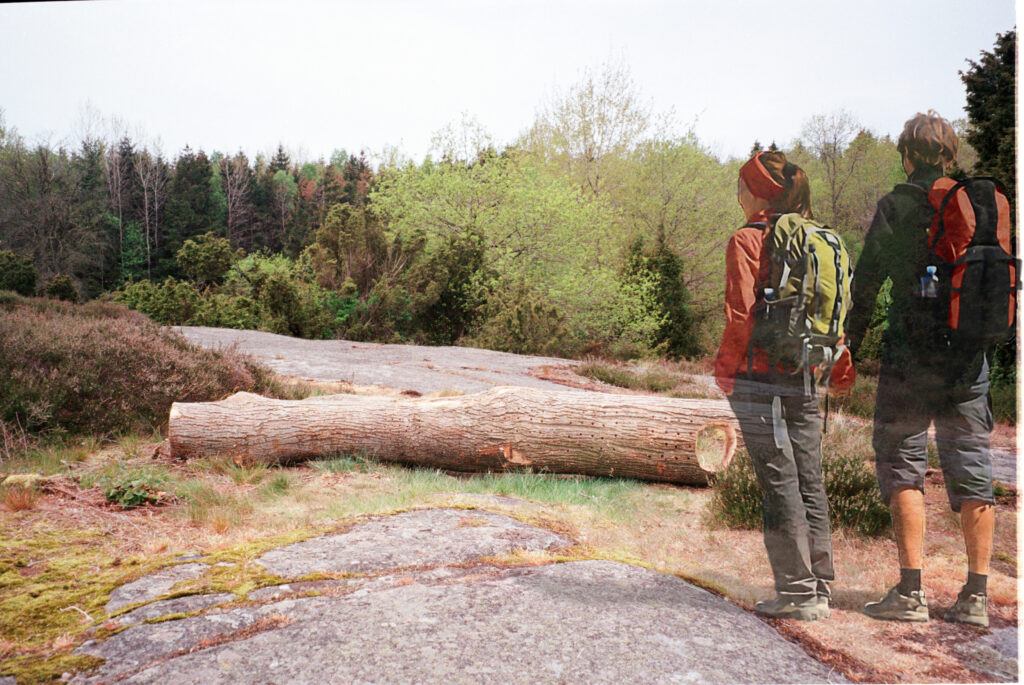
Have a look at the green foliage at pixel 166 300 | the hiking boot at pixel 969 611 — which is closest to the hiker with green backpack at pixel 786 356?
the hiking boot at pixel 969 611

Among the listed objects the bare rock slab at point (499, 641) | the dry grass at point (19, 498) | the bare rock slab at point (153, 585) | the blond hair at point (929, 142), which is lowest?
the bare rock slab at point (499, 641)

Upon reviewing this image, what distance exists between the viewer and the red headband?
2566 mm

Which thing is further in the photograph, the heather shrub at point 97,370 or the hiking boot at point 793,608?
the heather shrub at point 97,370

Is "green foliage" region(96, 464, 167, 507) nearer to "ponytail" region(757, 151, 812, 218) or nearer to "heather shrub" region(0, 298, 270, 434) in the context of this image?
"heather shrub" region(0, 298, 270, 434)

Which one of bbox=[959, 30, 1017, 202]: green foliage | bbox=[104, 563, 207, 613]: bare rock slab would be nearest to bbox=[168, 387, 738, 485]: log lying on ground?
bbox=[959, 30, 1017, 202]: green foliage

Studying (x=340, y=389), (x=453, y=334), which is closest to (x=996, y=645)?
(x=453, y=334)

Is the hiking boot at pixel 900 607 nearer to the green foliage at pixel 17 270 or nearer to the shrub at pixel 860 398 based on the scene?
the shrub at pixel 860 398

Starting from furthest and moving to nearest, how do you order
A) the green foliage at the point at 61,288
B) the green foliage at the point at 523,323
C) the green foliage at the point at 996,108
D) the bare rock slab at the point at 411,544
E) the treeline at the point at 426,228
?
1. the green foliage at the point at 523,323
2. the green foliage at the point at 61,288
3. the treeline at the point at 426,228
4. the bare rock slab at the point at 411,544
5. the green foliage at the point at 996,108

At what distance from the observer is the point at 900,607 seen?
2578mm

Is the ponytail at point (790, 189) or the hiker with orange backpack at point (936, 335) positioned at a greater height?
the ponytail at point (790, 189)

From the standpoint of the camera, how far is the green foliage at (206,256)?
3.61 m

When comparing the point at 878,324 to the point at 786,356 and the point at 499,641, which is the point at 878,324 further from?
the point at 499,641

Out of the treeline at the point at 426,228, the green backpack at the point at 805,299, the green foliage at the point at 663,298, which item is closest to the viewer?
the green backpack at the point at 805,299

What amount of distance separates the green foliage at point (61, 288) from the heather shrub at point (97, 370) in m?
0.05
